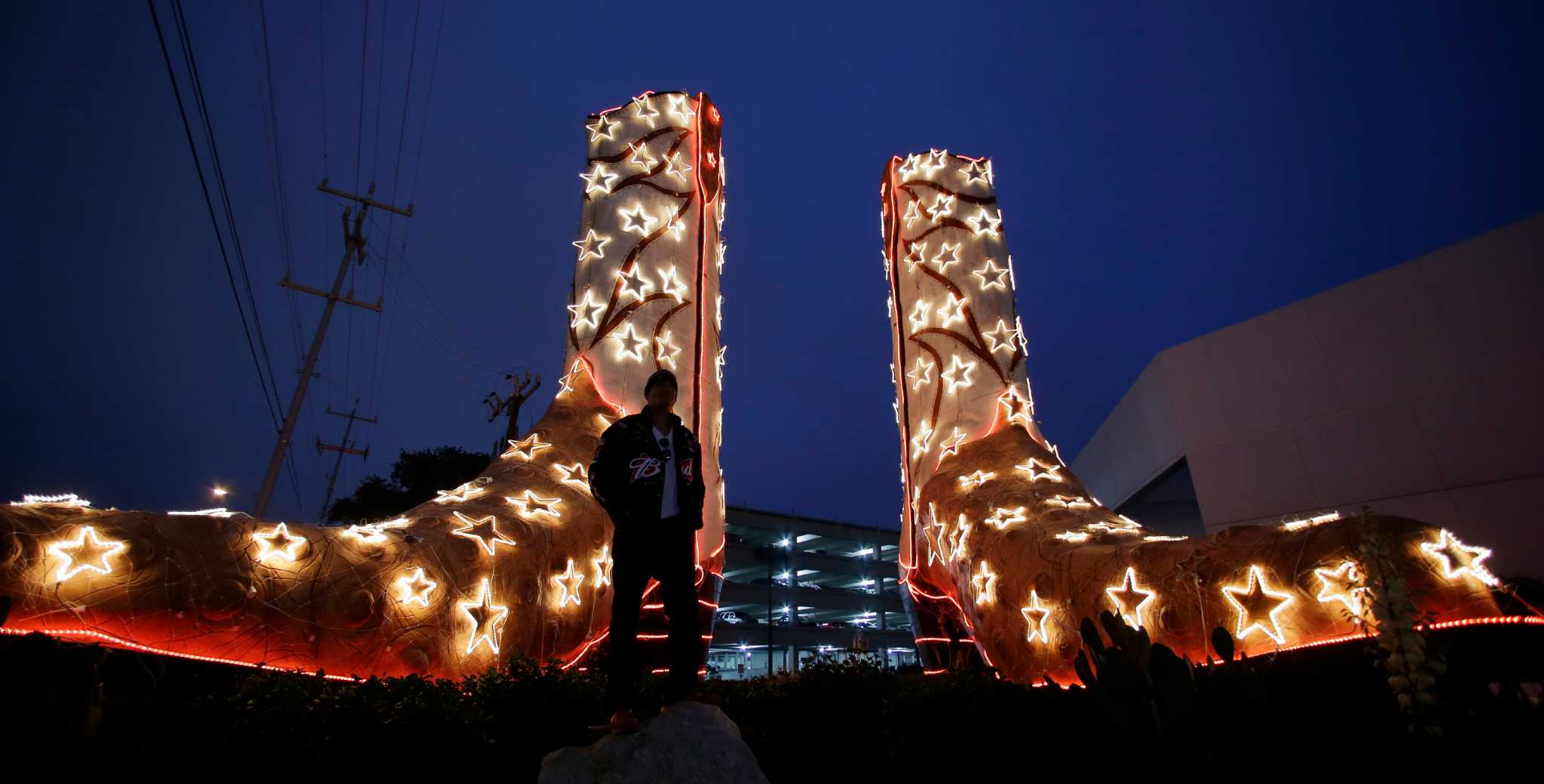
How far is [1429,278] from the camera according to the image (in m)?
6.74

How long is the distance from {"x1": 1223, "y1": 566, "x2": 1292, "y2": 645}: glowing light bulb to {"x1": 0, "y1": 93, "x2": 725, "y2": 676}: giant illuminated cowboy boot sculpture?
2.74m

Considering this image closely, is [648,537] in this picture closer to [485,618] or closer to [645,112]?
[485,618]

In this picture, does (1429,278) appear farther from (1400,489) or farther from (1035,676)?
(1035,676)

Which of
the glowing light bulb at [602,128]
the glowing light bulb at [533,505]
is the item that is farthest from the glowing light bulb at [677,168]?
the glowing light bulb at [533,505]

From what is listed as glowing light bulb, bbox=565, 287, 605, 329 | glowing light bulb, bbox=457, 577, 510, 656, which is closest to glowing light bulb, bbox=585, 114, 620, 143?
glowing light bulb, bbox=565, 287, 605, 329

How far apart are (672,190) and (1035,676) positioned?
429 centimetres

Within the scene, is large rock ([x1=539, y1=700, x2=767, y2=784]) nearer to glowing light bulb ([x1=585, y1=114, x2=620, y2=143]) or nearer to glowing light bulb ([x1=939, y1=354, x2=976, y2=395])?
glowing light bulb ([x1=939, y1=354, x2=976, y2=395])

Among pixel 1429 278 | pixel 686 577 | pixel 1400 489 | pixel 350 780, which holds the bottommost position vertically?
pixel 350 780

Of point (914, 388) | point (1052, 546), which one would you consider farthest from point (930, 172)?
point (1052, 546)

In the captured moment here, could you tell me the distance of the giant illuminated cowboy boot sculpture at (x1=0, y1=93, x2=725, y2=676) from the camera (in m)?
2.00

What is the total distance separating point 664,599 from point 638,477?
399 millimetres

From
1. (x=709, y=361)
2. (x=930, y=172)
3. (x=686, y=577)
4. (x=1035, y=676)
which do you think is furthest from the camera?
(x=930, y=172)

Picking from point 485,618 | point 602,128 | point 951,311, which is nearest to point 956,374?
point 951,311

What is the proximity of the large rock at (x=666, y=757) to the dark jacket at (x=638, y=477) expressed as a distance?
1.94 ft
